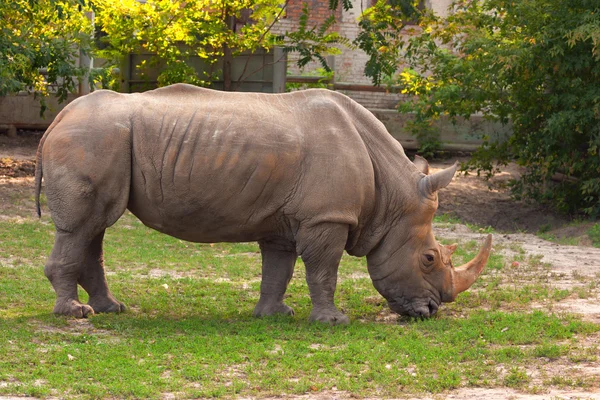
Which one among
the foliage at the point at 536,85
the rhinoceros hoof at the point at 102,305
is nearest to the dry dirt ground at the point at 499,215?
the foliage at the point at 536,85

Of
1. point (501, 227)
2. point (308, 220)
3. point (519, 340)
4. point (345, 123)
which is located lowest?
point (501, 227)

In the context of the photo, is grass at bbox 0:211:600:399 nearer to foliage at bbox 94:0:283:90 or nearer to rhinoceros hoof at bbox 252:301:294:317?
rhinoceros hoof at bbox 252:301:294:317

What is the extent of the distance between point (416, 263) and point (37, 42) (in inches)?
340

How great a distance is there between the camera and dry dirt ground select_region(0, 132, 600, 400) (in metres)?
11.4

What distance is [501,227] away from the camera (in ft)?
55.4

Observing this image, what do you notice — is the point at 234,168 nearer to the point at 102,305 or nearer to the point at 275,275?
the point at 275,275

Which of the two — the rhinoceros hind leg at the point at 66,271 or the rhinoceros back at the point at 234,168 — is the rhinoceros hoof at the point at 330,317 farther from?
the rhinoceros hind leg at the point at 66,271

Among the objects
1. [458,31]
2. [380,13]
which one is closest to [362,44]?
[380,13]

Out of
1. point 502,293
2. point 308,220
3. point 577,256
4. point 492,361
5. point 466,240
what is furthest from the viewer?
point 466,240

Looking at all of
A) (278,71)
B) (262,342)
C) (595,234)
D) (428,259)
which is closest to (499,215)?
(595,234)

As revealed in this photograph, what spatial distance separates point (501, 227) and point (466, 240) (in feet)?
10.5

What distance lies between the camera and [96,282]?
29.2ft

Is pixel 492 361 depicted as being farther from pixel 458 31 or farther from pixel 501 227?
pixel 458 31

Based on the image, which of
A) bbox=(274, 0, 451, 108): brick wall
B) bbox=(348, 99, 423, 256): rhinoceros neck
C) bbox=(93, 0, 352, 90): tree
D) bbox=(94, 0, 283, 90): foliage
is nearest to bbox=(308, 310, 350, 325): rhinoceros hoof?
bbox=(348, 99, 423, 256): rhinoceros neck
